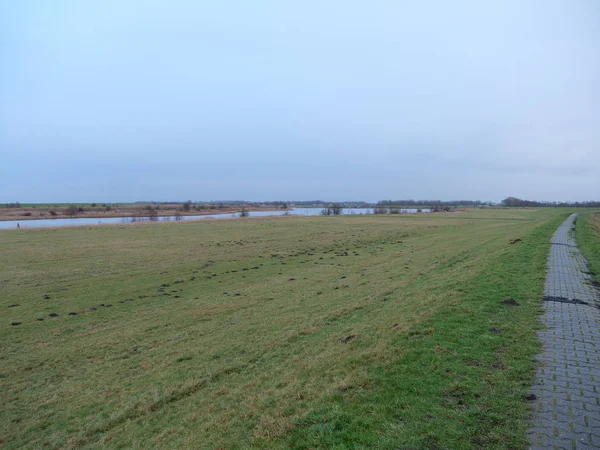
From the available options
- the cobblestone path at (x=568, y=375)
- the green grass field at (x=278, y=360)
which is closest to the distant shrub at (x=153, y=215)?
the green grass field at (x=278, y=360)

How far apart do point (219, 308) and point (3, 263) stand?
18.9 meters

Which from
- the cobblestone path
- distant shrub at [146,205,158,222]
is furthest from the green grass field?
distant shrub at [146,205,158,222]

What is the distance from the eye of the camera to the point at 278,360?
764 centimetres

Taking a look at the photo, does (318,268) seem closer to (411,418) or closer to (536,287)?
(536,287)

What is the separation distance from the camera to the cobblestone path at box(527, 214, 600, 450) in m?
3.66

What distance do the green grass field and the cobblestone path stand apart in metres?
0.23

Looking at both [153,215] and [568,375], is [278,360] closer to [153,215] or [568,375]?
[568,375]

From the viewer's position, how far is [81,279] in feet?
60.5

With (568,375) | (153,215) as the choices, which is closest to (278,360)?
(568,375)

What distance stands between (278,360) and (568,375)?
5.19 m

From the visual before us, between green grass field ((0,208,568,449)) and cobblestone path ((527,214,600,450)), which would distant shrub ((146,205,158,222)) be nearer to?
green grass field ((0,208,568,449))

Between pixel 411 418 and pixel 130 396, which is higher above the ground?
pixel 411 418

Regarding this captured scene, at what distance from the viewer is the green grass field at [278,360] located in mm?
4379

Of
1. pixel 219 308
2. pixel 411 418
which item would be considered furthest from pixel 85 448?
pixel 219 308
